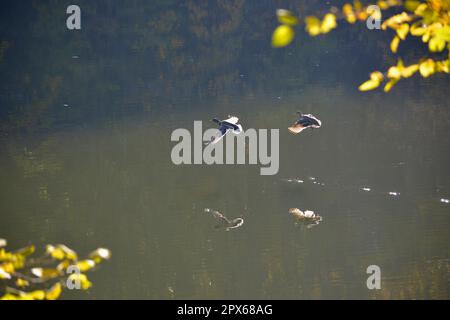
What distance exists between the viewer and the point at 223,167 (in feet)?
18.7

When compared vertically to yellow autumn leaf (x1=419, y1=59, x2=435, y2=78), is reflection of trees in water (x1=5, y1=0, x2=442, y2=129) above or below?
above

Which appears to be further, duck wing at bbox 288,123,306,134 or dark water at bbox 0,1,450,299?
duck wing at bbox 288,123,306,134

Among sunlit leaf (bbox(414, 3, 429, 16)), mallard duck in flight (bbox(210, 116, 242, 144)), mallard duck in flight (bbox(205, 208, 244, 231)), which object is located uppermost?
mallard duck in flight (bbox(210, 116, 242, 144))

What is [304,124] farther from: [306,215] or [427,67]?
[427,67]

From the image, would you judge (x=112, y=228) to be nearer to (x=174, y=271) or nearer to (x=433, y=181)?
(x=174, y=271)

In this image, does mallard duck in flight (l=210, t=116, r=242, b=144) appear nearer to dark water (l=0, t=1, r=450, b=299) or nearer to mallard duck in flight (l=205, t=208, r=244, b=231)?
dark water (l=0, t=1, r=450, b=299)

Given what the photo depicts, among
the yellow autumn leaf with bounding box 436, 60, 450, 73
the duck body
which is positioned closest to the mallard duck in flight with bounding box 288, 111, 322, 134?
the duck body

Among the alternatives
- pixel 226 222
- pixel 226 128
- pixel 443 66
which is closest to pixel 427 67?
pixel 443 66

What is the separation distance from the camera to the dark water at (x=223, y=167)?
425cm

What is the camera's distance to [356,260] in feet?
14.0

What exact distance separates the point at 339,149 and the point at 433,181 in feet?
3.27

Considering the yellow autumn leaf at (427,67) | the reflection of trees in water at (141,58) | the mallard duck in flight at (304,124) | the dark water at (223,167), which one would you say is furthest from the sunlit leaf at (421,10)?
the reflection of trees in water at (141,58)

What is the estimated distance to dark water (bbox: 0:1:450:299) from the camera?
13.9 feet

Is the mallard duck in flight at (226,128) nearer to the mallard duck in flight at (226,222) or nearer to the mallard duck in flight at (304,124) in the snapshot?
the mallard duck in flight at (304,124)
